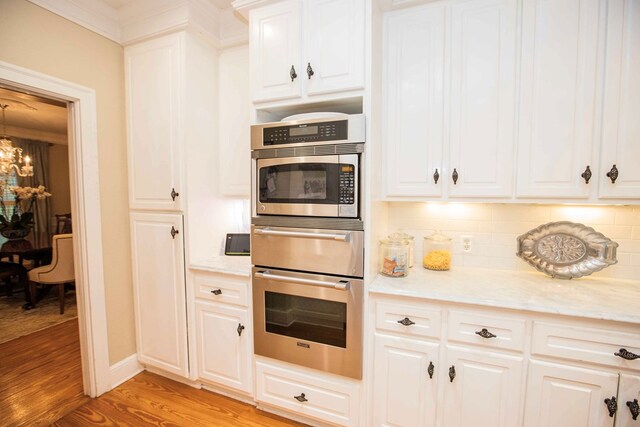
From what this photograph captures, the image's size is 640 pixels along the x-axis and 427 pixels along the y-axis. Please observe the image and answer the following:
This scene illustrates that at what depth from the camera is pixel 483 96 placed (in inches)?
63.1

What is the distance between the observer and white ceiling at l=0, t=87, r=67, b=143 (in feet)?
10.7

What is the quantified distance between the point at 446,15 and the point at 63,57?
2.41 meters

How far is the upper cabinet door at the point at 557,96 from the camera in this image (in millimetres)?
1419

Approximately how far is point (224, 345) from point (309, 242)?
1006mm

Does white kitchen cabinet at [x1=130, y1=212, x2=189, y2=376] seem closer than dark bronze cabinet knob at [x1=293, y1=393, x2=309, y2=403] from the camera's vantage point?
No

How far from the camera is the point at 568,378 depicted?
1.29m

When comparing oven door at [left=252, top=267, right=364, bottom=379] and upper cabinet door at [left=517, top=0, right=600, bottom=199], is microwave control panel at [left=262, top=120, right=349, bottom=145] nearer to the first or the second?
oven door at [left=252, top=267, right=364, bottom=379]

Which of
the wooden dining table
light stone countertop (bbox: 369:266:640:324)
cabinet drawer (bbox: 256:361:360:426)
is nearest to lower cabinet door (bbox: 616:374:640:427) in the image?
light stone countertop (bbox: 369:266:640:324)

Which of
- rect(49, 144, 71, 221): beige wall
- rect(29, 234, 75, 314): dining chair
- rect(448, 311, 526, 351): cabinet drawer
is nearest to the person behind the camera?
rect(448, 311, 526, 351): cabinet drawer

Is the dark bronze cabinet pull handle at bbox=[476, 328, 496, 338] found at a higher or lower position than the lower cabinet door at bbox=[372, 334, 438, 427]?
higher

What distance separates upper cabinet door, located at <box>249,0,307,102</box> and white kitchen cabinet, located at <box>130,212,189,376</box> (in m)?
1.11

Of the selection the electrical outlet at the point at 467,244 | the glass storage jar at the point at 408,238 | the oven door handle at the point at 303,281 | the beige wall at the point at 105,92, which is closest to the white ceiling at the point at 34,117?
the beige wall at the point at 105,92

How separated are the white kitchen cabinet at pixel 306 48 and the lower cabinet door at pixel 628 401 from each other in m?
1.82

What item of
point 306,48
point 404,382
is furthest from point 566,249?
point 306,48
